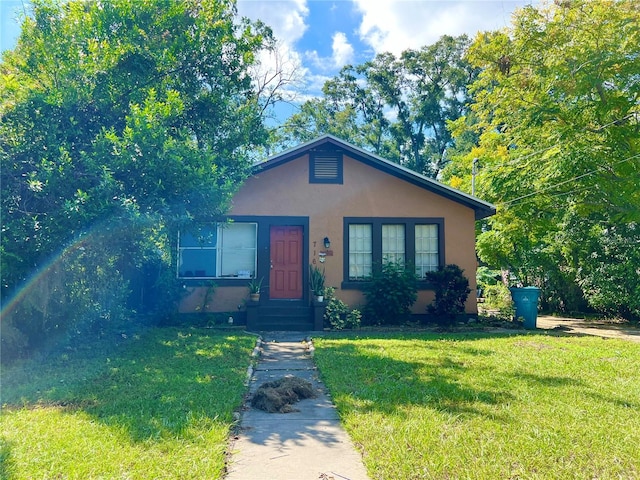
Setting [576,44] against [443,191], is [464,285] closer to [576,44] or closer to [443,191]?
[443,191]

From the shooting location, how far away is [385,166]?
38.3 ft

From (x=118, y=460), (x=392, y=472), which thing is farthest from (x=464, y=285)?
(x=118, y=460)

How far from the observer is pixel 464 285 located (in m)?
11.2

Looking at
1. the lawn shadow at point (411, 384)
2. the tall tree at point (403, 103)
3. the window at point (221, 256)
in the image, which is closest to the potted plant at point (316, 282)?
the window at point (221, 256)

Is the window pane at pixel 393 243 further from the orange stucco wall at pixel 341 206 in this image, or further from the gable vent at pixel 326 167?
the gable vent at pixel 326 167

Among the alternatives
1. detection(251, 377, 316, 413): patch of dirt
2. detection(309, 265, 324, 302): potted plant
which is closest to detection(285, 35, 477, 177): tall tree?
detection(309, 265, 324, 302): potted plant

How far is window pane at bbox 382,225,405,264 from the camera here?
39.0 ft

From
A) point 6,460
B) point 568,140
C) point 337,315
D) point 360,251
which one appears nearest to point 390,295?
point 337,315

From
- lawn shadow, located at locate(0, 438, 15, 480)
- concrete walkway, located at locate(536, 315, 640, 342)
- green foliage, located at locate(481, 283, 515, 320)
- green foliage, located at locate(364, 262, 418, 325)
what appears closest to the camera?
lawn shadow, located at locate(0, 438, 15, 480)

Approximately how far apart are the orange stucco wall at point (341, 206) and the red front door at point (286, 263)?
1.26ft

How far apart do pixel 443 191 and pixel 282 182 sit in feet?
14.0

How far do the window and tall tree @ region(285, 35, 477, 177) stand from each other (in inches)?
775

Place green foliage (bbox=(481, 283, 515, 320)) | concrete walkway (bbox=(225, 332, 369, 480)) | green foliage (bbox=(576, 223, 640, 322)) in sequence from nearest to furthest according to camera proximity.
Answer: concrete walkway (bbox=(225, 332, 369, 480)) → green foliage (bbox=(481, 283, 515, 320)) → green foliage (bbox=(576, 223, 640, 322))

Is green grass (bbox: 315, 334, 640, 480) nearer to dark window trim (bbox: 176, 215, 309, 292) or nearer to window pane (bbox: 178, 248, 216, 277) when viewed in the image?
dark window trim (bbox: 176, 215, 309, 292)
